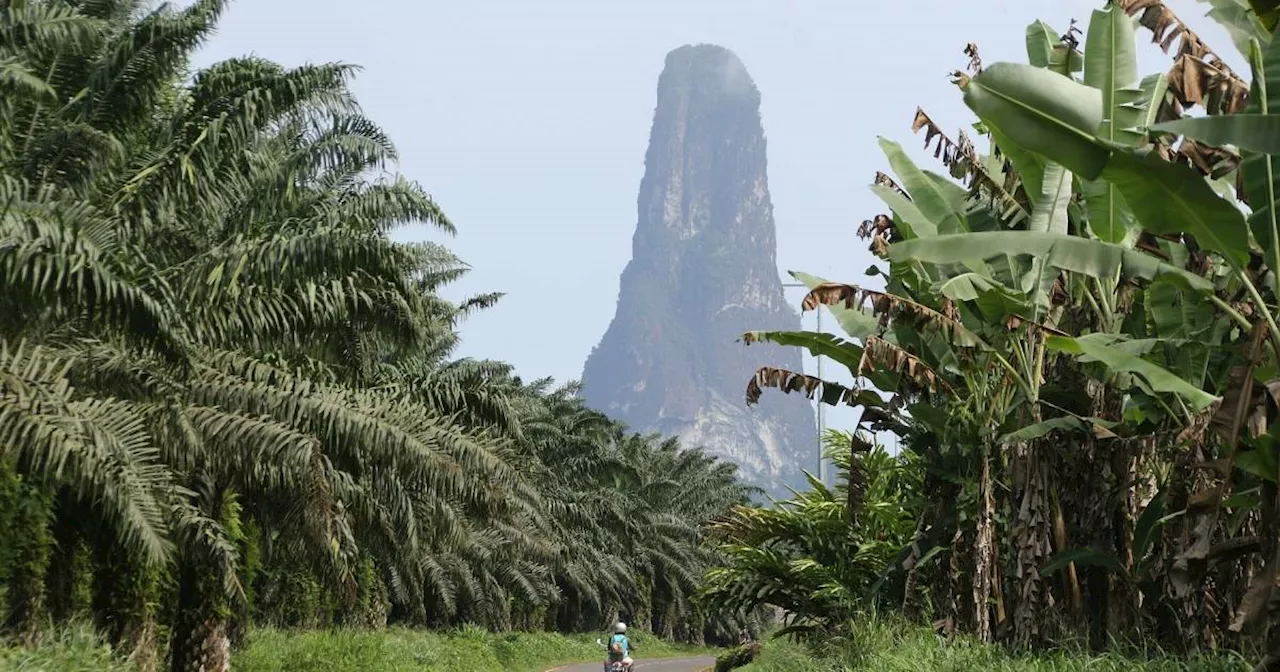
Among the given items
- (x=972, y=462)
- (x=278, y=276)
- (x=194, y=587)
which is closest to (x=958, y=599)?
(x=972, y=462)

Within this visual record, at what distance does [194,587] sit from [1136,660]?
43.0ft

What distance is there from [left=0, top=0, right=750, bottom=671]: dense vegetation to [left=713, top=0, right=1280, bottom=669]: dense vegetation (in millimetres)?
5315

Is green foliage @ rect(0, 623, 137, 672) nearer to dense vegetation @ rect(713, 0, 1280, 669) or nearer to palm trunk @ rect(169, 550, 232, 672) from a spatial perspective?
palm trunk @ rect(169, 550, 232, 672)

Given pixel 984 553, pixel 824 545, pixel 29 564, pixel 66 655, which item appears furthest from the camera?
pixel 824 545

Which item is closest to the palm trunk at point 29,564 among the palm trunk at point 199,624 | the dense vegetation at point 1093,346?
the palm trunk at point 199,624

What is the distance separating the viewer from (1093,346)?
10055 mm

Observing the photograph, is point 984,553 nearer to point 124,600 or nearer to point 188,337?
point 188,337

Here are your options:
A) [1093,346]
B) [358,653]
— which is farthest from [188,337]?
[358,653]

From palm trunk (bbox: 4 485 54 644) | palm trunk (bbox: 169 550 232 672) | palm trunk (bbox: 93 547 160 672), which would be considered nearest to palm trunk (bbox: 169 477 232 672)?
palm trunk (bbox: 169 550 232 672)

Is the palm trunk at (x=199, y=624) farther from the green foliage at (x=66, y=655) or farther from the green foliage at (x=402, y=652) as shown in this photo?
the green foliage at (x=66, y=655)

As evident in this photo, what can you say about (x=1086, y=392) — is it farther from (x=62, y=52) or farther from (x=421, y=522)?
(x=421, y=522)

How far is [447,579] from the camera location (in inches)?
1619

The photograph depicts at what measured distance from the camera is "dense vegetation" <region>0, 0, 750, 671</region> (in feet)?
42.2

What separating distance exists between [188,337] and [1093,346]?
895 cm
